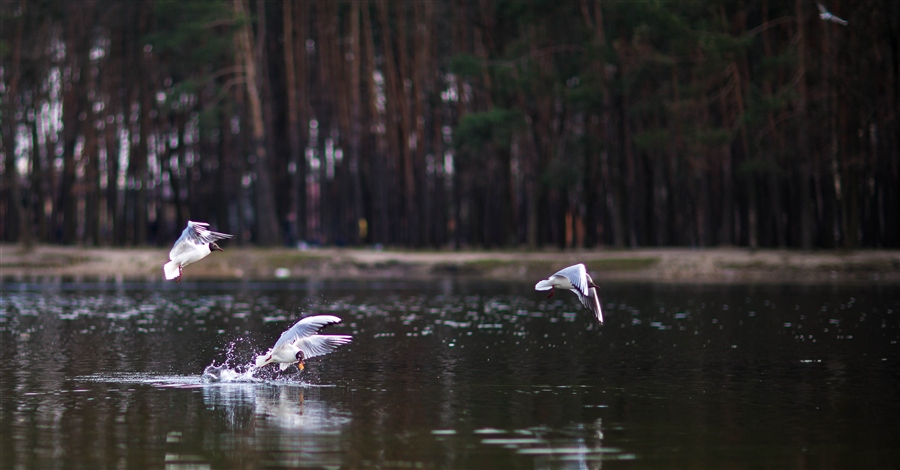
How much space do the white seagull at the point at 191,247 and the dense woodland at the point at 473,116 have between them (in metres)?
30.5

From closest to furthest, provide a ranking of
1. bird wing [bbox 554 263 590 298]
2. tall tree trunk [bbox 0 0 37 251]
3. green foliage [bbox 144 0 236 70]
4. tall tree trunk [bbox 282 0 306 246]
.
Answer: bird wing [bbox 554 263 590 298] < green foliage [bbox 144 0 236 70] < tall tree trunk [bbox 0 0 37 251] < tall tree trunk [bbox 282 0 306 246]

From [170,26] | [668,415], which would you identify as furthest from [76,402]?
[170,26]

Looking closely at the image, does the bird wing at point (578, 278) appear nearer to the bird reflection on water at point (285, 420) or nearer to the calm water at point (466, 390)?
the calm water at point (466, 390)

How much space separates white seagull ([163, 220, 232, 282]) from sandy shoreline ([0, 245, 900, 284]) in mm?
30062

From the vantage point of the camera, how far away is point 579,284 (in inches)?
596

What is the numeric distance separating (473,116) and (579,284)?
1420 inches

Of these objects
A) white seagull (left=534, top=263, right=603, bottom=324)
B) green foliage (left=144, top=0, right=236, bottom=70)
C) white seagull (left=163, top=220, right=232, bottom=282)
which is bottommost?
white seagull (left=534, top=263, right=603, bottom=324)

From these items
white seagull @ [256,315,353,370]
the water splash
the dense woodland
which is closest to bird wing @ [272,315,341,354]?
white seagull @ [256,315,353,370]

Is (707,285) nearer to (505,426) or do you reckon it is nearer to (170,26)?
(505,426)

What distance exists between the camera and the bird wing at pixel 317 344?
15.3 metres

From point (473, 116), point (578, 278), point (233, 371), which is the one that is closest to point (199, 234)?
point (233, 371)

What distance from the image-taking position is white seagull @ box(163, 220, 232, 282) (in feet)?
51.9

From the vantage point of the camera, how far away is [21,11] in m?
57.1

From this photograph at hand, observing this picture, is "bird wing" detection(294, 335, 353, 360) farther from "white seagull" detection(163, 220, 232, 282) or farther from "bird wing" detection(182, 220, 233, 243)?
"bird wing" detection(182, 220, 233, 243)
